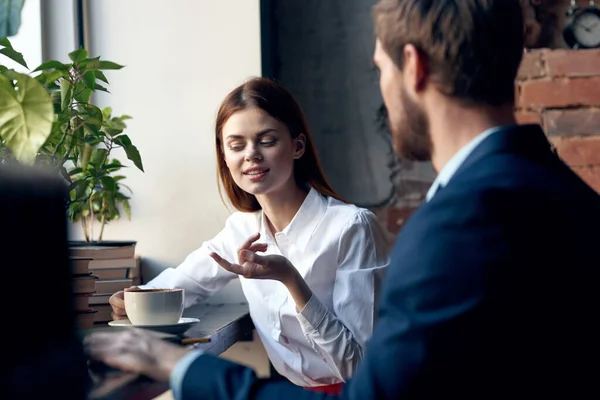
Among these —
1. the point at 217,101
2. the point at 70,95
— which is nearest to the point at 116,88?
the point at 217,101

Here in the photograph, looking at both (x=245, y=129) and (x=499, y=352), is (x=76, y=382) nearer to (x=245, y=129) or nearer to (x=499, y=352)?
(x=499, y=352)

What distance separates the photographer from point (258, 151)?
6.01 ft

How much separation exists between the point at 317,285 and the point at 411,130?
96cm

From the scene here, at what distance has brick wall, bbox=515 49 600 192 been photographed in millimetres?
2314

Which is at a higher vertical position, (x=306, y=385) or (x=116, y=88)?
(x=116, y=88)

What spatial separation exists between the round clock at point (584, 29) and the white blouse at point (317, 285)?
970 mm

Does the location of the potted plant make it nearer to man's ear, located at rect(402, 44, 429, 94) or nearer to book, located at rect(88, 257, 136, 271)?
book, located at rect(88, 257, 136, 271)

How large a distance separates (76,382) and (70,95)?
90cm

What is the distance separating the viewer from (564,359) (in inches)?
28.3

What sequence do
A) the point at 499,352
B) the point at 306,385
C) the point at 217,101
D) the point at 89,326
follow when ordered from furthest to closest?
the point at 217,101 → the point at 306,385 → the point at 89,326 → the point at 499,352

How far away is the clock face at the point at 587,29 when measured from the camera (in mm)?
2340

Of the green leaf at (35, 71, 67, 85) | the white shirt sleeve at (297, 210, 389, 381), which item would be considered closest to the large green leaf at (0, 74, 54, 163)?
the green leaf at (35, 71, 67, 85)

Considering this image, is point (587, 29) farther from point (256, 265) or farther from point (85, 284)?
point (85, 284)

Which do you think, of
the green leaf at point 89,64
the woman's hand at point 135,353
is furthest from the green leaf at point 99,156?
the woman's hand at point 135,353
